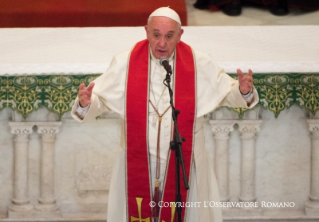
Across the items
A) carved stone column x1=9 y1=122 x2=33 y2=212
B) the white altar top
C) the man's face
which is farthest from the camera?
carved stone column x1=9 y1=122 x2=33 y2=212

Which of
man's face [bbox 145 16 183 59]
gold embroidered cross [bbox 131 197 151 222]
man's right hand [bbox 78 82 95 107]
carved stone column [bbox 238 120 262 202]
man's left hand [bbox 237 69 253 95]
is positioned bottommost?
gold embroidered cross [bbox 131 197 151 222]

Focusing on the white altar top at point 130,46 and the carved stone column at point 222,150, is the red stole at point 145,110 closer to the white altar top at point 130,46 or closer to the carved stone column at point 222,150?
the white altar top at point 130,46

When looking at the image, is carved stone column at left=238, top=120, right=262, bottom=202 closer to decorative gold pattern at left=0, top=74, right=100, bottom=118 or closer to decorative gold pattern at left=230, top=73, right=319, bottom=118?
decorative gold pattern at left=230, top=73, right=319, bottom=118

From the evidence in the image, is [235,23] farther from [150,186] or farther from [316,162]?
[150,186]

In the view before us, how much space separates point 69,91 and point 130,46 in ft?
2.28

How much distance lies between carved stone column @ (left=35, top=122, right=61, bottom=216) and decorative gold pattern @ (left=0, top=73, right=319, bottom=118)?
181mm

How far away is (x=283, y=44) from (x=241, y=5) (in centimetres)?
376

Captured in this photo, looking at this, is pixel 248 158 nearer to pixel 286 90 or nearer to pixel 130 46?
pixel 286 90

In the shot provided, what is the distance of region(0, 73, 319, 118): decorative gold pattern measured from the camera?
16.3 ft

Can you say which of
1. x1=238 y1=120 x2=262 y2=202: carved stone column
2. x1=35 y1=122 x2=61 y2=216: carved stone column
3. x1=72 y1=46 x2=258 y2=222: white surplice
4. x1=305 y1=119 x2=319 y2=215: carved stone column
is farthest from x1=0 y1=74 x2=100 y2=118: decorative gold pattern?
x1=305 y1=119 x2=319 y2=215: carved stone column

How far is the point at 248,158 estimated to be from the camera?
5.33 metres

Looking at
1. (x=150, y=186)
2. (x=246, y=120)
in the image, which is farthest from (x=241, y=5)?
(x=150, y=186)

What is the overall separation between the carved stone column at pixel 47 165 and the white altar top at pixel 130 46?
530 millimetres

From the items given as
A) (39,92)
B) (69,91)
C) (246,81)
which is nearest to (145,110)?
(246,81)
